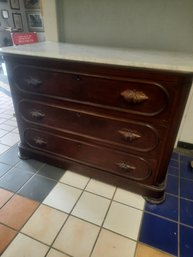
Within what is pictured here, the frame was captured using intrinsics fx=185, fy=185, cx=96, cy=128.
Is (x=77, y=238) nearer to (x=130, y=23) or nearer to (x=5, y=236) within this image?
(x=5, y=236)

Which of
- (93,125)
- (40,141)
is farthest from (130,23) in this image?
(40,141)

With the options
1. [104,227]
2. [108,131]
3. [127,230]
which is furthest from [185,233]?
[108,131]

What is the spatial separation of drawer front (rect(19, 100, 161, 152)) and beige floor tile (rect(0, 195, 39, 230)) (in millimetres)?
562

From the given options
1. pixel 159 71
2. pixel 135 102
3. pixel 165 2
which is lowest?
pixel 135 102

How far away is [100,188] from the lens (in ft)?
4.70

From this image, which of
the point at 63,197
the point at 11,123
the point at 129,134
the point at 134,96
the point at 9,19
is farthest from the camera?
the point at 9,19

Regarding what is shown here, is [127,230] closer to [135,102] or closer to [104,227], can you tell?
[104,227]

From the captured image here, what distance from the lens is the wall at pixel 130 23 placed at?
131 cm

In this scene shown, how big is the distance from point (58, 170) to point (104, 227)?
63 cm

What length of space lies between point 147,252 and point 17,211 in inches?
33.6

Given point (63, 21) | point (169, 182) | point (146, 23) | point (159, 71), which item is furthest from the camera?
point (63, 21)

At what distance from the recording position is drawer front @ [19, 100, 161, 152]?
112 cm

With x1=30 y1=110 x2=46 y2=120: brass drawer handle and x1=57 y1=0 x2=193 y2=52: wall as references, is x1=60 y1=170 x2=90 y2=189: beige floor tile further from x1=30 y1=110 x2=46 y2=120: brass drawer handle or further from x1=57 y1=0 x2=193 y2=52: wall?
x1=57 y1=0 x2=193 y2=52: wall

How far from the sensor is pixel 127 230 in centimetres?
115
